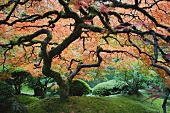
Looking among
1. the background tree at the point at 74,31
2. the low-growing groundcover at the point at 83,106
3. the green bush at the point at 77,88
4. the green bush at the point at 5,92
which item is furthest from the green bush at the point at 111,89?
the green bush at the point at 5,92

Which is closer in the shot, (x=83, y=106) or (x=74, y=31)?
(x=74, y=31)

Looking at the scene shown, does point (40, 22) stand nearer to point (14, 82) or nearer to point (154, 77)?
point (14, 82)

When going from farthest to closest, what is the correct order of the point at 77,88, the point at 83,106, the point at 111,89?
the point at 111,89 < the point at 77,88 < the point at 83,106

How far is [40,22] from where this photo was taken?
204 inches

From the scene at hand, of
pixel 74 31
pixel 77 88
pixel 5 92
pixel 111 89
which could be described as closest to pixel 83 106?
pixel 5 92

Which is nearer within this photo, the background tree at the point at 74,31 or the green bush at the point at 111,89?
the background tree at the point at 74,31

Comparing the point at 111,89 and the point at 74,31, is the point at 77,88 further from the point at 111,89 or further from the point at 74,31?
the point at 74,31

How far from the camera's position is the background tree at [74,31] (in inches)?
148

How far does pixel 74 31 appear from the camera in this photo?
3.95 metres

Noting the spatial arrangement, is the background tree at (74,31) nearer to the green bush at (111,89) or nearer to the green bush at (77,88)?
the green bush at (77,88)

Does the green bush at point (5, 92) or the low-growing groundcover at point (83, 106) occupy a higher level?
the green bush at point (5, 92)

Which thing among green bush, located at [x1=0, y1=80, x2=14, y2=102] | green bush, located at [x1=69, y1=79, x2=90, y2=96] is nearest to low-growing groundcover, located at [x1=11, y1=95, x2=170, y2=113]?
green bush, located at [x1=0, y1=80, x2=14, y2=102]

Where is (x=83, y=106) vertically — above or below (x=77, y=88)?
above

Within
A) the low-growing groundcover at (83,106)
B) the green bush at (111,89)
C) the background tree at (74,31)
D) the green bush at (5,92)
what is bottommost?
the green bush at (111,89)
